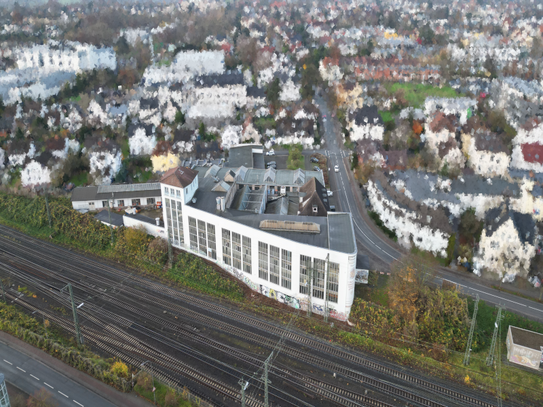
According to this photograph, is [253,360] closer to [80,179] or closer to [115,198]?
[115,198]

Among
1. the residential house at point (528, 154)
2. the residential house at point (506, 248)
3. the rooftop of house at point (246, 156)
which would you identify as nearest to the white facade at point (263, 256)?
the residential house at point (506, 248)

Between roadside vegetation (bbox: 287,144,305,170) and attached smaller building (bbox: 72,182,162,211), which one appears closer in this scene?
attached smaller building (bbox: 72,182,162,211)

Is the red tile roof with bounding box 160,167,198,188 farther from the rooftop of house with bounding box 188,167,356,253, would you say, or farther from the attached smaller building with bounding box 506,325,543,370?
the attached smaller building with bounding box 506,325,543,370

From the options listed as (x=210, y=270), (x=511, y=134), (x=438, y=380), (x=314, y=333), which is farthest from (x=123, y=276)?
(x=511, y=134)

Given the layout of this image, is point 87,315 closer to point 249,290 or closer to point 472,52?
point 249,290

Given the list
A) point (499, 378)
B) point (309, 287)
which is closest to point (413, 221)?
point (309, 287)

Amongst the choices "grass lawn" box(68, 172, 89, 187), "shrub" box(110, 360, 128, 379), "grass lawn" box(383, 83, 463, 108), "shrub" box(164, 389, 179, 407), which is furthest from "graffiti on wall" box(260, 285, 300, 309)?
"grass lawn" box(383, 83, 463, 108)
